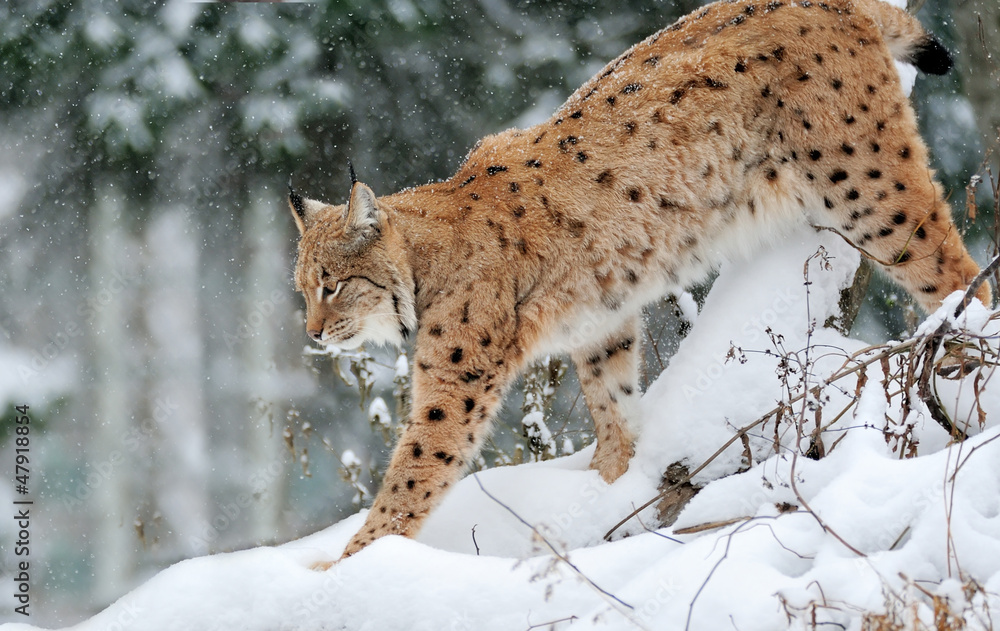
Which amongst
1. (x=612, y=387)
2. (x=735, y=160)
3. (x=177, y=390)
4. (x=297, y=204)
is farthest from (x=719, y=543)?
(x=177, y=390)

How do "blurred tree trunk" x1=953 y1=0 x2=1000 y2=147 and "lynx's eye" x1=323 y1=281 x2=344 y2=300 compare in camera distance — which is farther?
"blurred tree trunk" x1=953 y1=0 x2=1000 y2=147

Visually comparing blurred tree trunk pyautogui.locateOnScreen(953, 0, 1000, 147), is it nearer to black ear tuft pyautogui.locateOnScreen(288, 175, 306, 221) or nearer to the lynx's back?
the lynx's back

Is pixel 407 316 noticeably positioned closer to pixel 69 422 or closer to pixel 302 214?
pixel 302 214

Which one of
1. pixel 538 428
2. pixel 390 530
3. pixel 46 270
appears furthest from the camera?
pixel 46 270

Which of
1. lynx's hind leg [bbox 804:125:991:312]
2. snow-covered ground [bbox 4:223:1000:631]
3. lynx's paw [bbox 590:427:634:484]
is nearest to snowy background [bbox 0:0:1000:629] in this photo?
lynx's paw [bbox 590:427:634:484]

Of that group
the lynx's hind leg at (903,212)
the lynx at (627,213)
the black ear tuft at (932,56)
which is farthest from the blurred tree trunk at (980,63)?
the lynx's hind leg at (903,212)

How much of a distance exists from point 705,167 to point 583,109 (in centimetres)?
66

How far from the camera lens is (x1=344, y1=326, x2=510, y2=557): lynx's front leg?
3.84 meters

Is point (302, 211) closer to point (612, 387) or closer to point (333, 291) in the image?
point (333, 291)

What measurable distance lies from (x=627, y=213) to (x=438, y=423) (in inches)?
52.2

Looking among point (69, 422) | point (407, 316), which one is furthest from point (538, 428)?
point (69, 422)

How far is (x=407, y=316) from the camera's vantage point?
4.30 metres

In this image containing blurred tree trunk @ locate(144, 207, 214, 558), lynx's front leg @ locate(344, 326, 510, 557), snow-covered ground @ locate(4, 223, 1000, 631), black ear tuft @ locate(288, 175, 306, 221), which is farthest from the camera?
blurred tree trunk @ locate(144, 207, 214, 558)

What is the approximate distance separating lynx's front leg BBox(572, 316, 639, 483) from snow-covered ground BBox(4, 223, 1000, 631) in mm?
248
